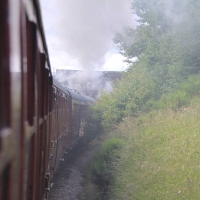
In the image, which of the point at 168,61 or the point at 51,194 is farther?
the point at 168,61

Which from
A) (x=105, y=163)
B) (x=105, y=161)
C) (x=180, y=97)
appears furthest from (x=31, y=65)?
(x=180, y=97)

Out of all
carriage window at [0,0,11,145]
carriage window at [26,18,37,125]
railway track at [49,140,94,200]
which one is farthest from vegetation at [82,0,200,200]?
carriage window at [0,0,11,145]

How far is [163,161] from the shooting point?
937 centimetres

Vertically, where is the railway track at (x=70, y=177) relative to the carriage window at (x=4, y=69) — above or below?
below

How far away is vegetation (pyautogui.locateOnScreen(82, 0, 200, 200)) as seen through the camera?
8758 mm

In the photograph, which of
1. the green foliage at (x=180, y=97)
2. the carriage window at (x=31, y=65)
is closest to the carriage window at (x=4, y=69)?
the carriage window at (x=31, y=65)

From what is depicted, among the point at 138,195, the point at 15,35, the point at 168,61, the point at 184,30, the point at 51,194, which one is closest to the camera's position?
the point at 15,35

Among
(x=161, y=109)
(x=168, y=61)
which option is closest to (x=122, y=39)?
(x=168, y=61)

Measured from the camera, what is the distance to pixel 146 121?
46.4ft

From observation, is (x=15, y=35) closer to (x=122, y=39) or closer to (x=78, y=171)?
(x=78, y=171)

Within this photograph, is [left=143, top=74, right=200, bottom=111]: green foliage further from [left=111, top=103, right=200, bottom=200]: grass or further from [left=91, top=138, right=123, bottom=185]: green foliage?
[left=91, top=138, right=123, bottom=185]: green foliage

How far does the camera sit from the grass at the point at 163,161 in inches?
317

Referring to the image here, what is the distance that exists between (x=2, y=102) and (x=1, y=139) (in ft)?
0.46

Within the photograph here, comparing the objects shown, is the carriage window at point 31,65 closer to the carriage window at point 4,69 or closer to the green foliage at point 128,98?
the carriage window at point 4,69
